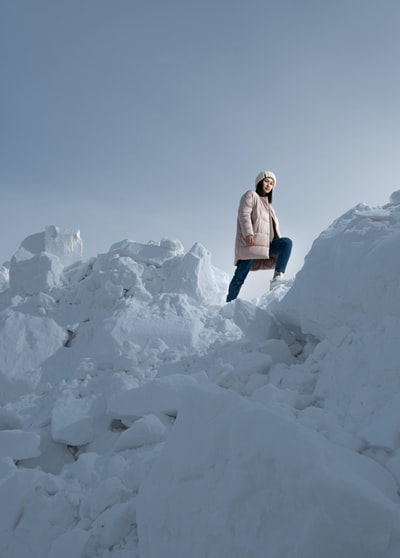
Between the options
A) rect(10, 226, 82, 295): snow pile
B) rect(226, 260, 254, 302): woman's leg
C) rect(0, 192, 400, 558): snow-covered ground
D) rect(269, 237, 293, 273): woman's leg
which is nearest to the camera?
rect(0, 192, 400, 558): snow-covered ground

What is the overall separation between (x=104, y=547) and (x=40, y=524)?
0.46 metres

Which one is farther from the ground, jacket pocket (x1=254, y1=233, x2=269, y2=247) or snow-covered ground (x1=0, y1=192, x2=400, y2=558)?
jacket pocket (x1=254, y1=233, x2=269, y2=247)

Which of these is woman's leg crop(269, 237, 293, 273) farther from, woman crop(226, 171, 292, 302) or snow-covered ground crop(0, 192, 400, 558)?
snow-covered ground crop(0, 192, 400, 558)

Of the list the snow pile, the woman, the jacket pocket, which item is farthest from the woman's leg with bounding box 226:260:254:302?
the snow pile

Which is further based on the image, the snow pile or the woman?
the snow pile

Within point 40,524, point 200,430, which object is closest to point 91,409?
point 40,524

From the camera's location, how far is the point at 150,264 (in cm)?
619

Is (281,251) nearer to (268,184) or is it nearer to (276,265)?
(276,265)

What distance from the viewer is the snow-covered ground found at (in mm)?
1425

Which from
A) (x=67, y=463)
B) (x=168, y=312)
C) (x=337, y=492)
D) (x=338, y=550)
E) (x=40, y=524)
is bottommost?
(x=67, y=463)

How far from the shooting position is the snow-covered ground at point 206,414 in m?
1.42

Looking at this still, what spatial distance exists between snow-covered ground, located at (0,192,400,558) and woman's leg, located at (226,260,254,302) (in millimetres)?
395

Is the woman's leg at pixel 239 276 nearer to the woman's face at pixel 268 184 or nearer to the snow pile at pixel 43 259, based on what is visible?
the woman's face at pixel 268 184

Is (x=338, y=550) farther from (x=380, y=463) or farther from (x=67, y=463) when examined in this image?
(x=67, y=463)
